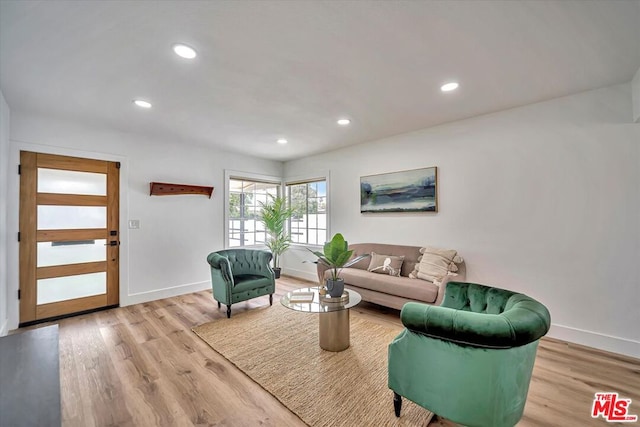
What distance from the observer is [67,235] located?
11.4 ft

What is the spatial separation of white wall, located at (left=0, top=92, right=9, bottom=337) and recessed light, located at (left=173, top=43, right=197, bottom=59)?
2.22 metres

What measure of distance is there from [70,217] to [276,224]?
10.00 feet

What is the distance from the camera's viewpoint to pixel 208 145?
181 inches

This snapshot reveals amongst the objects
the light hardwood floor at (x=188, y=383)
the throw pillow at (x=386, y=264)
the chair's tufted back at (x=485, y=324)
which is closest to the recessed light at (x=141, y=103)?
the light hardwood floor at (x=188, y=383)

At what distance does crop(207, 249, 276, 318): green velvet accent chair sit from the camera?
344 cm

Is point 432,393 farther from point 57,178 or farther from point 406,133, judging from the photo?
point 57,178

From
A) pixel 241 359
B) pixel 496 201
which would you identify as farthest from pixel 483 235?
pixel 241 359

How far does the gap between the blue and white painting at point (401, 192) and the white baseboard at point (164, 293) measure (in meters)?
3.11

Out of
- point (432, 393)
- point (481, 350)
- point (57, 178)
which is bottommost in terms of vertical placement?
point (432, 393)

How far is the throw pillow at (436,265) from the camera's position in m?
3.27

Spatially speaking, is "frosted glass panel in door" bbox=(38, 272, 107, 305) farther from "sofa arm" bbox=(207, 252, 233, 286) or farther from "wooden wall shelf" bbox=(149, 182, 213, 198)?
"sofa arm" bbox=(207, 252, 233, 286)

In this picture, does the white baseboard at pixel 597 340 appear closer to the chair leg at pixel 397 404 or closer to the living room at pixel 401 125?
the living room at pixel 401 125

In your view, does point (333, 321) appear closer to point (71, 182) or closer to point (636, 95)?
point (636, 95)

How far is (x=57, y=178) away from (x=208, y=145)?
1995 mm
